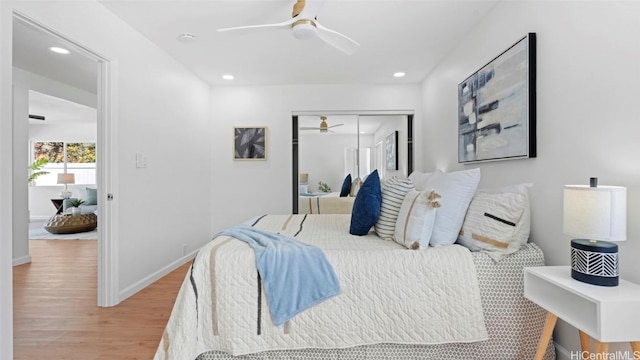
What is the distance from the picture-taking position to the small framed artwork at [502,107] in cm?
181

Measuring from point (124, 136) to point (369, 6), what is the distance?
2241 millimetres

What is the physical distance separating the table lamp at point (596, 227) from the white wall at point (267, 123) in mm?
3128

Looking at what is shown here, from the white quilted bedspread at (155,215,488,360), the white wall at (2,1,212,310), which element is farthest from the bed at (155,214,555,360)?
the white wall at (2,1,212,310)

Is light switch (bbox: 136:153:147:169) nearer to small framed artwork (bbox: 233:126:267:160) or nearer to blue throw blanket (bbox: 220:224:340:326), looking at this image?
small framed artwork (bbox: 233:126:267:160)

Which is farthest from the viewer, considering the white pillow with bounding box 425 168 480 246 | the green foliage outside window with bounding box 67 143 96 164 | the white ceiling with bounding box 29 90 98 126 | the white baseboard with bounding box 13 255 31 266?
the green foliage outside window with bounding box 67 143 96 164

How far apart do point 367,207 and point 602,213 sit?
121 centimetres

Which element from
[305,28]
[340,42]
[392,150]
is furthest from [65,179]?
[305,28]

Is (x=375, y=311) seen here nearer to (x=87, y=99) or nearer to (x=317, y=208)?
(x=317, y=208)

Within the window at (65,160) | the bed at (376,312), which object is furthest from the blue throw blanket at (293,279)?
the window at (65,160)

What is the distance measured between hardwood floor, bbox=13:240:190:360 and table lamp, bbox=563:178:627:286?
2255mm

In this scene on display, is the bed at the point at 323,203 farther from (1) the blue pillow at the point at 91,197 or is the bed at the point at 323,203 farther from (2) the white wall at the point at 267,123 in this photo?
(1) the blue pillow at the point at 91,197

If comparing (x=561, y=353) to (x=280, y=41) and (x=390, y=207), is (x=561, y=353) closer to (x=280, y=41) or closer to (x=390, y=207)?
(x=390, y=207)

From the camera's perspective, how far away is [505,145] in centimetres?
205

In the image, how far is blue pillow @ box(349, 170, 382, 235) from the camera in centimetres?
208
